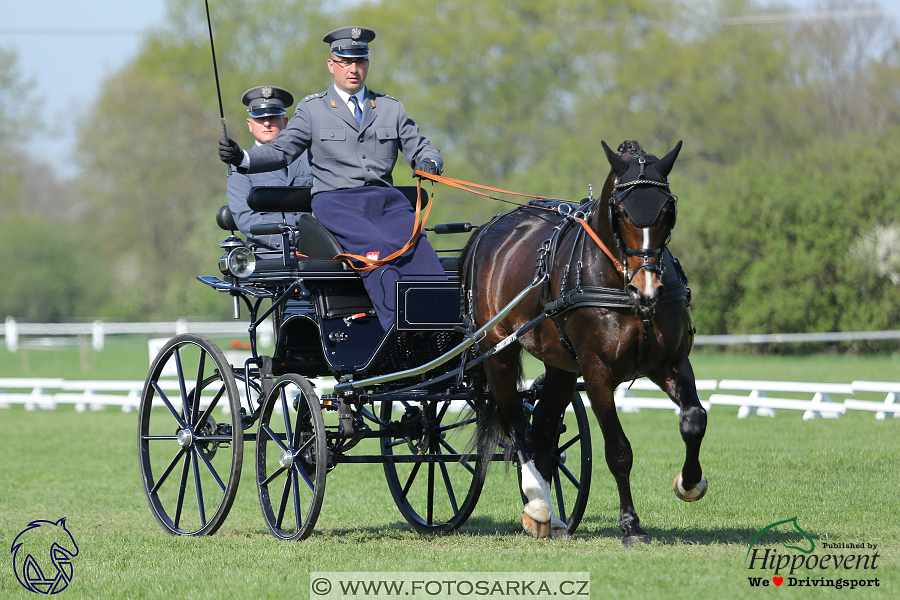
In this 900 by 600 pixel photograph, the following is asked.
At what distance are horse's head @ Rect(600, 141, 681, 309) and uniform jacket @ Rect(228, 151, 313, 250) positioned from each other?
2.63 meters

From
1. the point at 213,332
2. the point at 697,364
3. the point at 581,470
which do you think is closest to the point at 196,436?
the point at 581,470

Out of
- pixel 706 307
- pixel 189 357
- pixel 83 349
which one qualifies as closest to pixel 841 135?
pixel 706 307

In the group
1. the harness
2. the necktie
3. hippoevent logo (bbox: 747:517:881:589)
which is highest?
the necktie

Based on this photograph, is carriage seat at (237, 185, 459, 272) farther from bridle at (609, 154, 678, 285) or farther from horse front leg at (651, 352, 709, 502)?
horse front leg at (651, 352, 709, 502)

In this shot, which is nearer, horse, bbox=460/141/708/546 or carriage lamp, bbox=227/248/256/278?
horse, bbox=460/141/708/546

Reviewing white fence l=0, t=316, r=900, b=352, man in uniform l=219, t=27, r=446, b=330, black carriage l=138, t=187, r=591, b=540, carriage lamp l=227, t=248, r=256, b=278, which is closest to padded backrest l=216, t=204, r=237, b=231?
black carriage l=138, t=187, r=591, b=540

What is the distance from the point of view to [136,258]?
1667 inches

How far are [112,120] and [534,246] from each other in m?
35.0

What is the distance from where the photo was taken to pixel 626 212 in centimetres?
516

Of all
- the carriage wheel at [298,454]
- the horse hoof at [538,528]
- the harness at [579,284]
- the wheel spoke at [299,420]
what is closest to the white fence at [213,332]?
the carriage wheel at [298,454]

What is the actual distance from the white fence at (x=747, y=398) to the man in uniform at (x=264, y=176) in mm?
5715

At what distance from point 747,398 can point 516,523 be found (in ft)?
22.8

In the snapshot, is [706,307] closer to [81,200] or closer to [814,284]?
[814,284]

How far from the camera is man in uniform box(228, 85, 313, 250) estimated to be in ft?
24.6
